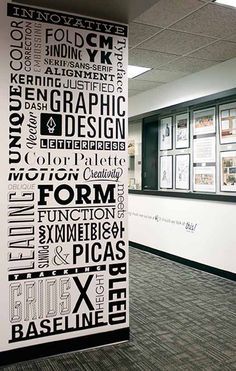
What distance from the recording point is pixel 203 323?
3.15 meters

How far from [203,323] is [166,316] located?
0.33 metres

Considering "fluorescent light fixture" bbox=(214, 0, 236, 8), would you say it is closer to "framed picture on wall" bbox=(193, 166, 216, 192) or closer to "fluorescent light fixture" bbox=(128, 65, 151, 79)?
"fluorescent light fixture" bbox=(128, 65, 151, 79)

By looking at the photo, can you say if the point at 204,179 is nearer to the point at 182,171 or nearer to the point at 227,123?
the point at 182,171

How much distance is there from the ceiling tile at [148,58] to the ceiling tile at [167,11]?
2.50 ft

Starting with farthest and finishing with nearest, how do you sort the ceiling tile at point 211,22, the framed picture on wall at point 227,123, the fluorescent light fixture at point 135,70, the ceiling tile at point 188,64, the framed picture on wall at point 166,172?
the framed picture on wall at point 166,172, the fluorescent light fixture at point 135,70, the framed picture on wall at point 227,123, the ceiling tile at point 188,64, the ceiling tile at point 211,22

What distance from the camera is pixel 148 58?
430 centimetres

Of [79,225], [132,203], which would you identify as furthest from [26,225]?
[132,203]

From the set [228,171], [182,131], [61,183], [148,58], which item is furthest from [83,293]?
[182,131]

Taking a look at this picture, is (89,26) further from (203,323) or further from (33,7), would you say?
(203,323)

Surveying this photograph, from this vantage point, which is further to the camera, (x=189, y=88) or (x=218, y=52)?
(x=189, y=88)

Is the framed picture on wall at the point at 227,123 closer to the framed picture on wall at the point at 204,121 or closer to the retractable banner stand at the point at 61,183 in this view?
the framed picture on wall at the point at 204,121

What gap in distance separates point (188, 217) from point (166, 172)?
903 millimetres

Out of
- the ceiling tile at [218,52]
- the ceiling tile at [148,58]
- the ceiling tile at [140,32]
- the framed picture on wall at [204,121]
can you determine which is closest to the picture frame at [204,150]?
the framed picture on wall at [204,121]

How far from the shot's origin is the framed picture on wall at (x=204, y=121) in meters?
4.80
